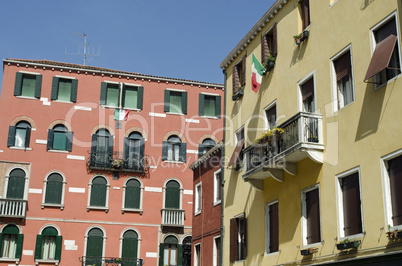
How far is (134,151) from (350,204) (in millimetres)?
21344

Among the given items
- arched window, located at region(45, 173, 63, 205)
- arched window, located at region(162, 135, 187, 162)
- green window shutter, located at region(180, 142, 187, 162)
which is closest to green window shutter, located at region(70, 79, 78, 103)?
arched window, located at region(45, 173, 63, 205)

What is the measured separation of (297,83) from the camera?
1659 centimetres

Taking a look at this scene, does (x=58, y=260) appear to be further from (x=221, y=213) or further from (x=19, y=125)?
(x=221, y=213)

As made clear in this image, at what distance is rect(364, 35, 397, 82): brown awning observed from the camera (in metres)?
12.0

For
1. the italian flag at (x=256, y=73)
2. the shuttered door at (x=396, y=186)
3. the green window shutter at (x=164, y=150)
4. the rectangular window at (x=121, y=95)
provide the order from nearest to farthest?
the shuttered door at (x=396, y=186) < the italian flag at (x=256, y=73) < the rectangular window at (x=121, y=95) < the green window shutter at (x=164, y=150)

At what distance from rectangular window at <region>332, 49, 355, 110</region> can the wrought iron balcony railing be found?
2.75 ft

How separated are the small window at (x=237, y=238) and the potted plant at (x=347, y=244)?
6332mm

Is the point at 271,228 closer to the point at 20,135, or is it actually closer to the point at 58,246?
the point at 58,246

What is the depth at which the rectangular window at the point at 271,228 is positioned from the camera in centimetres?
1691

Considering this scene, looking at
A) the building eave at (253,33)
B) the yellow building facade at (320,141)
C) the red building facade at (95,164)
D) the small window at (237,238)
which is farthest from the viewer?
the red building facade at (95,164)

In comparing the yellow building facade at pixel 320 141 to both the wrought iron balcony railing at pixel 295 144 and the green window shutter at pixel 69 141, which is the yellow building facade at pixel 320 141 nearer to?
the wrought iron balcony railing at pixel 295 144

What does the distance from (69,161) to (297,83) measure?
18974mm

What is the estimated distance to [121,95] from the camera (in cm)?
3347

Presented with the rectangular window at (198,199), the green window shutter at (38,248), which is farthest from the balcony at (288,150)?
the green window shutter at (38,248)
